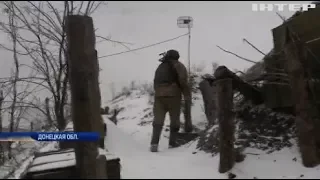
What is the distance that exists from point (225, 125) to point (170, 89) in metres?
2.22

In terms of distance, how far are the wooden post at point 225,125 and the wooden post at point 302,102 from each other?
0.72m

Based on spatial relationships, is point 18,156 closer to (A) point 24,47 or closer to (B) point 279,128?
(A) point 24,47

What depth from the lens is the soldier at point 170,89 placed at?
646cm

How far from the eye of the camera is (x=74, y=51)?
3549mm

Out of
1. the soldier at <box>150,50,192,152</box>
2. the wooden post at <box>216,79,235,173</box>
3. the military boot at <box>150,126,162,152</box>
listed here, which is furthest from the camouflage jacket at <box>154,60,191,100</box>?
the wooden post at <box>216,79,235,173</box>

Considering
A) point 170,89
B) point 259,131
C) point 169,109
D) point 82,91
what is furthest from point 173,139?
point 82,91

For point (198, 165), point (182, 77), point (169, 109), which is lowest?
point (198, 165)

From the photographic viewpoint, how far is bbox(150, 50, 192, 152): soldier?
255 inches

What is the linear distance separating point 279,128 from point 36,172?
335 cm

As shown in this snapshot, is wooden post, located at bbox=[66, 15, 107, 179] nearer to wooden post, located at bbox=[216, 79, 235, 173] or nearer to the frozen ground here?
the frozen ground

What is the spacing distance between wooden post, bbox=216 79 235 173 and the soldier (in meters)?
1.97

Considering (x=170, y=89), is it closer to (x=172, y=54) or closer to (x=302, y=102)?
(x=172, y=54)

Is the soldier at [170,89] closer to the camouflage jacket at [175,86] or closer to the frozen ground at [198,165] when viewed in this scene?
the camouflage jacket at [175,86]

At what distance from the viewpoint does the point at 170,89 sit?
647 centimetres
